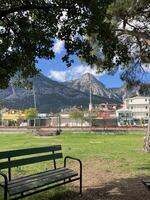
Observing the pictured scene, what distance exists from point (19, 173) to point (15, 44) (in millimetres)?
5185

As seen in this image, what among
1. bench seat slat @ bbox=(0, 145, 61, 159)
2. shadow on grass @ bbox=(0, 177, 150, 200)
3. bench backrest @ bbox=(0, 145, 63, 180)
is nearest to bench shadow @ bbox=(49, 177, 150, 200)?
shadow on grass @ bbox=(0, 177, 150, 200)

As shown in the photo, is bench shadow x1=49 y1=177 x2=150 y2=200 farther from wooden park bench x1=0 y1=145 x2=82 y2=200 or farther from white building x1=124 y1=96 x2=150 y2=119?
white building x1=124 y1=96 x2=150 y2=119

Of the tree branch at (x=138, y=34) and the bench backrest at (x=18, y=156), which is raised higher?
the tree branch at (x=138, y=34)

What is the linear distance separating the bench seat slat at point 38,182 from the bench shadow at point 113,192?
1.53ft

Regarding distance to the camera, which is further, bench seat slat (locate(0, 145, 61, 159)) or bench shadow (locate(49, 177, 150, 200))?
bench shadow (locate(49, 177, 150, 200))

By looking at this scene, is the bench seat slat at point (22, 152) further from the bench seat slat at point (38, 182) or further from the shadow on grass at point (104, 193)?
the shadow on grass at point (104, 193)

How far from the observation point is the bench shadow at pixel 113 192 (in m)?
10.5

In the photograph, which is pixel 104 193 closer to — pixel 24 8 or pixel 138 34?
pixel 24 8

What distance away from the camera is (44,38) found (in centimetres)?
1020

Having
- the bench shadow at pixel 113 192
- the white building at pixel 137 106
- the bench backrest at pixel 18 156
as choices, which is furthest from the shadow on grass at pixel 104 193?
the white building at pixel 137 106

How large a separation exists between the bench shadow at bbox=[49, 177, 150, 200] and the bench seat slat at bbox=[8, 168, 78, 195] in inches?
18.3

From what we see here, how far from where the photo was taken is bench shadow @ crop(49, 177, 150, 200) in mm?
10500

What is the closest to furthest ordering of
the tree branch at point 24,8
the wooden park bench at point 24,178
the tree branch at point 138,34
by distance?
the wooden park bench at point 24,178, the tree branch at point 24,8, the tree branch at point 138,34

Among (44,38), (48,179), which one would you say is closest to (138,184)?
(48,179)
